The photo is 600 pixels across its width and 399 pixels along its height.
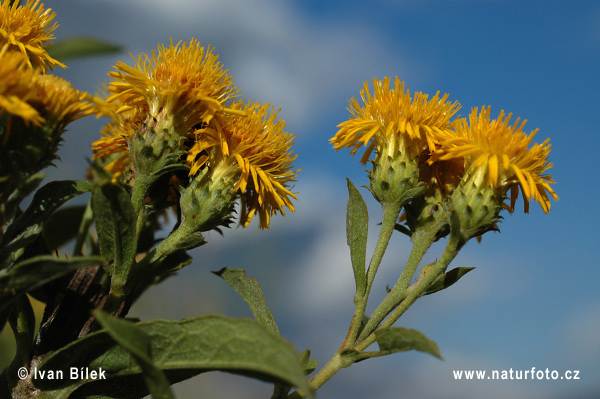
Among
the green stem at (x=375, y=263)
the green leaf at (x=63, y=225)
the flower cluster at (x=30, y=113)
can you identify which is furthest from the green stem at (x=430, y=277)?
the green leaf at (x=63, y=225)

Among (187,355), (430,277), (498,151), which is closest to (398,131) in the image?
(498,151)

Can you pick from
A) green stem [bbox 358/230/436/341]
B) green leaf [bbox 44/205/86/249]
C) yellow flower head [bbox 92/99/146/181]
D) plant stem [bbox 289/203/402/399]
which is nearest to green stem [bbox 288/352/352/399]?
plant stem [bbox 289/203/402/399]

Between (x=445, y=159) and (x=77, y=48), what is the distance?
1.90m

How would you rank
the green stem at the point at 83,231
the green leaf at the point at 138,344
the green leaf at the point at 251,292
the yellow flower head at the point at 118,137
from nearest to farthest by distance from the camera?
1. the green leaf at the point at 138,344
2. the green leaf at the point at 251,292
3. the yellow flower head at the point at 118,137
4. the green stem at the point at 83,231

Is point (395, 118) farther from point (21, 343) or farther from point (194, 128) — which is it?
point (21, 343)

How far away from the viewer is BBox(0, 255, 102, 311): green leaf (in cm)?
169

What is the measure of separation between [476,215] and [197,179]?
1402mm

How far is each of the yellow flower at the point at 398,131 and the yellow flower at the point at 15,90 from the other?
66.0 inches

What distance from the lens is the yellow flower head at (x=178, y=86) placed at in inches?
105

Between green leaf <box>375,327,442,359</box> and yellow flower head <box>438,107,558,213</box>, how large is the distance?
963 millimetres

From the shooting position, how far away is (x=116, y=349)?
203 cm

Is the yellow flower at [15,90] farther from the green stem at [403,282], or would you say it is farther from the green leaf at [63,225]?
the green leaf at [63,225]

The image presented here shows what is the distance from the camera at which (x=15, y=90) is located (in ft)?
6.04

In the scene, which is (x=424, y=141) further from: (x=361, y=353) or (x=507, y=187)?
(x=361, y=353)
